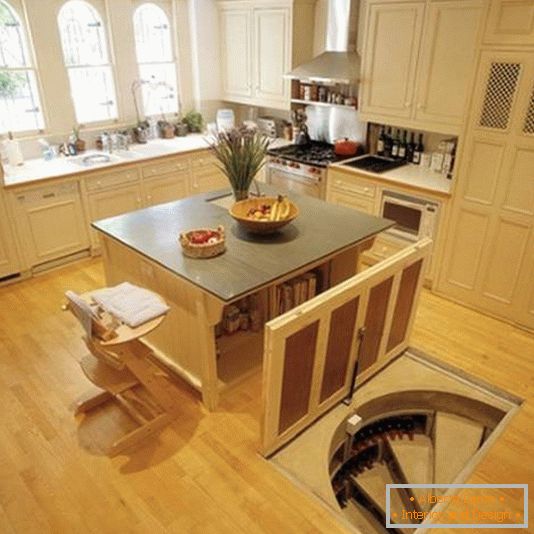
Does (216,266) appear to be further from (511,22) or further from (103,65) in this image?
(103,65)

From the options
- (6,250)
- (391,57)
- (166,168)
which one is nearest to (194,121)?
(166,168)

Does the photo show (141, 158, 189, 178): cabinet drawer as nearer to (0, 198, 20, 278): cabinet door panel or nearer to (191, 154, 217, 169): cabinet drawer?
(191, 154, 217, 169): cabinet drawer

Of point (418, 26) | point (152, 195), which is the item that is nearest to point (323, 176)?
point (418, 26)

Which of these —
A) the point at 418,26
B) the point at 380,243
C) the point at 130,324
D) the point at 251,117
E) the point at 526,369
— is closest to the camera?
the point at 130,324

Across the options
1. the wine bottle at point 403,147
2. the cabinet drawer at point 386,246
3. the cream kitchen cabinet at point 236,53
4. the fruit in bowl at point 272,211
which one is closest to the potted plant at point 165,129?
the cream kitchen cabinet at point 236,53

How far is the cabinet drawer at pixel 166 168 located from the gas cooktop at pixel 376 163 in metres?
1.70

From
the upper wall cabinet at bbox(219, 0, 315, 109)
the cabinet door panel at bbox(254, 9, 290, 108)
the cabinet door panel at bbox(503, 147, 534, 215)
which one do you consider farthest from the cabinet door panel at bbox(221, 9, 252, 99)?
the cabinet door panel at bbox(503, 147, 534, 215)

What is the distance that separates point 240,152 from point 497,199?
6.17 feet

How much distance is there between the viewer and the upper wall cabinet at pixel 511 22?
2783 mm

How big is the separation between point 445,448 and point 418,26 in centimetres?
307

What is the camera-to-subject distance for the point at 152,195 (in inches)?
183

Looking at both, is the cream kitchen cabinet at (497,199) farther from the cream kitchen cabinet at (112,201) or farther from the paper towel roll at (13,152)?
the paper towel roll at (13,152)

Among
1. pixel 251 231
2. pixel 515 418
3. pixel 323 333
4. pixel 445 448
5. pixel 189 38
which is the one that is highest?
pixel 189 38

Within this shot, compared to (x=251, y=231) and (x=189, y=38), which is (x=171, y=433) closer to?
(x=251, y=231)
